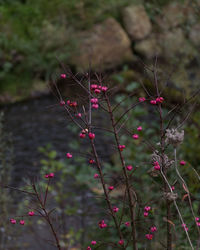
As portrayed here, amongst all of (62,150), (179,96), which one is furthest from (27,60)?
(179,96)

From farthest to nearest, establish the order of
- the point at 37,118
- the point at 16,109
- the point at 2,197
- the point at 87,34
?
the point at 87,34, the point at 16,109, the point at 37,118, the point at 2,197

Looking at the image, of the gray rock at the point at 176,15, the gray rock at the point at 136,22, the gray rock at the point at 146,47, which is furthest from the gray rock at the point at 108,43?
the gray rock at the point at 176,15

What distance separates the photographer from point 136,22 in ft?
37.0

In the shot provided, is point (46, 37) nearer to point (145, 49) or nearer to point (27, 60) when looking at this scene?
point (27, 60)

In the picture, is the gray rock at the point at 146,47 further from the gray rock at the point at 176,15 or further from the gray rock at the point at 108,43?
the gray rock at the point at 176,15

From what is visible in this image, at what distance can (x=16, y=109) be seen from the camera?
8664 mm

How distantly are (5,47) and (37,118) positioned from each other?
9.77 ft

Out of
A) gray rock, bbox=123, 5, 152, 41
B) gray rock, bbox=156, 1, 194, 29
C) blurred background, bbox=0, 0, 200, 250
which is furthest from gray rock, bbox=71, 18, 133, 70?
gray rock, bbox=156, 1, 194, 29

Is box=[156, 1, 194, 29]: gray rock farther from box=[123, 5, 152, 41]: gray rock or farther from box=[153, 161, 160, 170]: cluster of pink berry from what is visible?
box=[153, 161, 160, 170]: cluster of pink berry

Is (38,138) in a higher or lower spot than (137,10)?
lower

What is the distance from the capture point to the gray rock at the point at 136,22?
11.3m

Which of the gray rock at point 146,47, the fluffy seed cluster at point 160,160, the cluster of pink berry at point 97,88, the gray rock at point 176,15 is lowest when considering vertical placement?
the gray rock at point 146,47

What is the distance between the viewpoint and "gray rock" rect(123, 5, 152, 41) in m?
11.3

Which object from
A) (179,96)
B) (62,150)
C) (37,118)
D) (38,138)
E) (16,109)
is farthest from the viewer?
(16,109)
